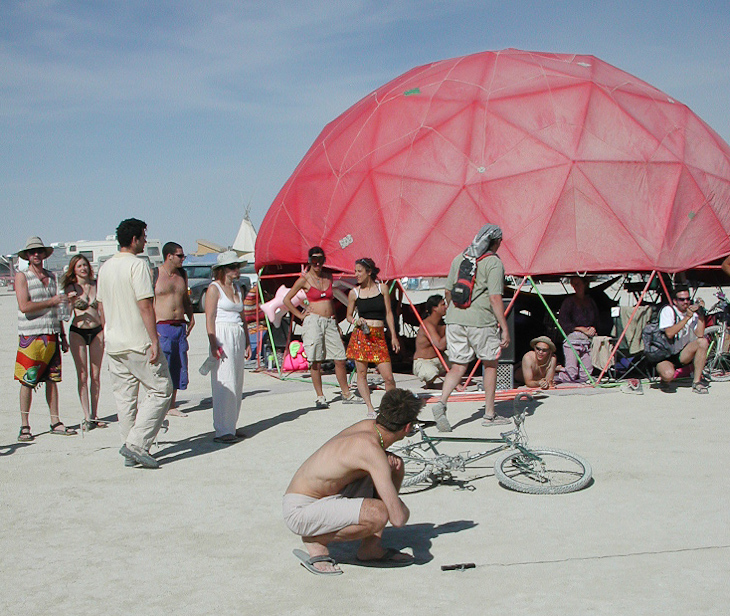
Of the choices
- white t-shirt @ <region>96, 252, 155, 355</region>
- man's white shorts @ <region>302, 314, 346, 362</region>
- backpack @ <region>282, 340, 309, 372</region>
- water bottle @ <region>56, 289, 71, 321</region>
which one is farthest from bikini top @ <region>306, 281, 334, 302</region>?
backpack @ <region>282, 340, 309, 372</region>

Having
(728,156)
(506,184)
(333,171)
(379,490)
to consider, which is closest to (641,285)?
(728,156)

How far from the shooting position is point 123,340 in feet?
20.7

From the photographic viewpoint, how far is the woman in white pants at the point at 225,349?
7.28 metres

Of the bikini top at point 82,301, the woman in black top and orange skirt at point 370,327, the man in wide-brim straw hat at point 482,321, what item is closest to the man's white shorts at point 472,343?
the man in wide-brim straw hat at point 482,321

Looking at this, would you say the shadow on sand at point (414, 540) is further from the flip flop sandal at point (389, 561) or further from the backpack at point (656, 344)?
the backpack at point (656, 344)

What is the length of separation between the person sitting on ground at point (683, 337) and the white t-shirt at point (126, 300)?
230 inches

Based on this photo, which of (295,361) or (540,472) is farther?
(295,361)

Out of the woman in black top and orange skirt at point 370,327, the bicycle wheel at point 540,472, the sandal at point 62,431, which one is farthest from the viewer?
the woman in black top and orange skirt at point 370,327

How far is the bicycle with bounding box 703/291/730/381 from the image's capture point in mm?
10008

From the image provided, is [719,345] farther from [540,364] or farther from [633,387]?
[540,364]

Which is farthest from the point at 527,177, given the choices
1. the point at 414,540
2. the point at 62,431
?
the point at 414,540

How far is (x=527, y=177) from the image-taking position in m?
10.5

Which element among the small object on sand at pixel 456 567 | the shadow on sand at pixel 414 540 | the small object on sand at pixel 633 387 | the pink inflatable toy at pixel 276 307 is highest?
the pink inflatable toy at pixel 276 307

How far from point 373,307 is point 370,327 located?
205 millimetres
